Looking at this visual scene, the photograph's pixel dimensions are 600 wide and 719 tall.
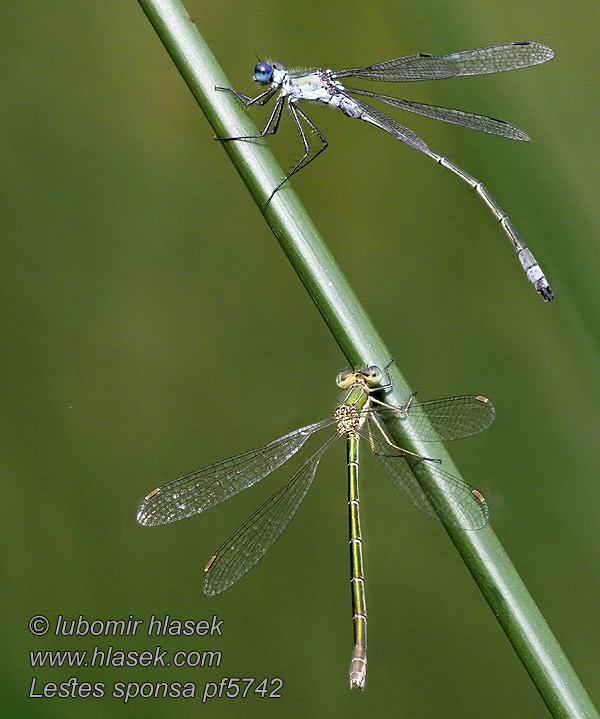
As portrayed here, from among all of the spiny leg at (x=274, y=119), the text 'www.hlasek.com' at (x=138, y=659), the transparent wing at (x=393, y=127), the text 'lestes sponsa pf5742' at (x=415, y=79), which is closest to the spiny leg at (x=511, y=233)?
the text 'lestes sponsa pf5742' at (x=415, y=79)

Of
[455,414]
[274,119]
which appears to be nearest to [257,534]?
[455,414]

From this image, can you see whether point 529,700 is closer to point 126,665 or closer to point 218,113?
point 126,665

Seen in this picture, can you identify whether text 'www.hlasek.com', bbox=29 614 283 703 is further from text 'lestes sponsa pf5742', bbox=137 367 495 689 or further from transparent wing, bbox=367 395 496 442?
transparent wing, bbox=367 395 496 442

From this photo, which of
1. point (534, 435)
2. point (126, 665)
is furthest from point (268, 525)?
point (534, 435)

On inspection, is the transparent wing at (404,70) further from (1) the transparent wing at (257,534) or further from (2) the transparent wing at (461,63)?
(1) the transparent wing at (257,534)

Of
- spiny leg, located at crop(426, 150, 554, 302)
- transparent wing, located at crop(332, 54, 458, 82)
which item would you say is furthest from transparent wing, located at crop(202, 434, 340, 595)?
transparent wing, located at crop(332, 54, 458, 82)

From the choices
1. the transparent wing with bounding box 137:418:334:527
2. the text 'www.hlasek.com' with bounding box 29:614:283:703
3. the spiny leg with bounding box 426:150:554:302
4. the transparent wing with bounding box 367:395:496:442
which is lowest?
the text 'www.hlasek.com' with bounding box 29:614:283:703
